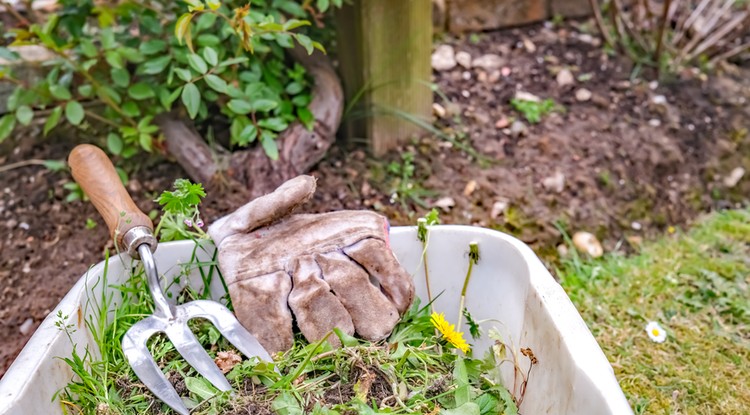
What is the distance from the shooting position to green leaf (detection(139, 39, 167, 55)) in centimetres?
162

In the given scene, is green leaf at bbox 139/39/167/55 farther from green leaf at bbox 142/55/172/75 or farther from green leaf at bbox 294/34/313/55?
green leaf at bbox 294/34/313/55

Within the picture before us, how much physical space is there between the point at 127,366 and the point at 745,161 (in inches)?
85.5

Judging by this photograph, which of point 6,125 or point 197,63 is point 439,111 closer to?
point 197,63

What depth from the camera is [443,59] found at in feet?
7.99

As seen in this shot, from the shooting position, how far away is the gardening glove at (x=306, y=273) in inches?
47.4

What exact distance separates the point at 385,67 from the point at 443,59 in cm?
57

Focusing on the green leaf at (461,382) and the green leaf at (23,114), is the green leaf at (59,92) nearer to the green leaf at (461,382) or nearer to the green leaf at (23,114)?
the green leaf at (23,114)

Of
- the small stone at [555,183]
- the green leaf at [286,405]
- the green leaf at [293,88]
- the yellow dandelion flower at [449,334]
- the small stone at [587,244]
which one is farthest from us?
the small stone at [555,183]

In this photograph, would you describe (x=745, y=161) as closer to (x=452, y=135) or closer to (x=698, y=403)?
(x=452, y=135)

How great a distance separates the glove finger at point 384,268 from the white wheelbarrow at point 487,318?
8 centimetres

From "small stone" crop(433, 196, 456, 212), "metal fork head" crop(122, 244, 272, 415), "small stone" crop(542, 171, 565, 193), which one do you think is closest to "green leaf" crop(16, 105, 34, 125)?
"metal fork head" crop(122, 244, 272, 415)

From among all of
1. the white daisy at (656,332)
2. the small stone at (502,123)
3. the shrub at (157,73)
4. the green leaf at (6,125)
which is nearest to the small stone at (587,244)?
the white daisy at (656,332)

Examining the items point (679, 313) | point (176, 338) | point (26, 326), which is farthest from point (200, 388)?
point (679, 313)

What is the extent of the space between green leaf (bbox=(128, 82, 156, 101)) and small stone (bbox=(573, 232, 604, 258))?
49.6 inches
